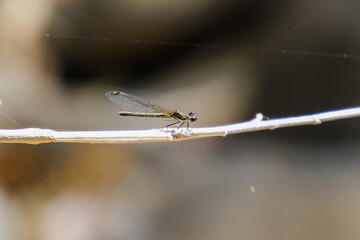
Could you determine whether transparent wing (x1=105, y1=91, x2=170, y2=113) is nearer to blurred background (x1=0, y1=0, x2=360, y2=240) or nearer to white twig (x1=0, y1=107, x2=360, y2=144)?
white twig (x1=0, y1=107, x2=360, y2=144)

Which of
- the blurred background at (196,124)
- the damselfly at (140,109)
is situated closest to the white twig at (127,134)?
the damselfly at (140,109)

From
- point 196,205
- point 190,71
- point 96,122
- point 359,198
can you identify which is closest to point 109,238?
point 196,205

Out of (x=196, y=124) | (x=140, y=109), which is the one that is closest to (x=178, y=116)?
(x=140, y=109)

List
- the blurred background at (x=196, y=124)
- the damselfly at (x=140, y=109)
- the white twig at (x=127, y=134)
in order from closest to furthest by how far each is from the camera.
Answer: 1. the white twig at (x=127, y=134)
2. the damselfly at (x=140, y=109)
3. the blurred background at (x=196, y=124)

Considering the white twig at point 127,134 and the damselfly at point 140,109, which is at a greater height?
the damselfly at point 140,109

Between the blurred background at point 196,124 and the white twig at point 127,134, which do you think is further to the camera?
the blurred background at point 196,124

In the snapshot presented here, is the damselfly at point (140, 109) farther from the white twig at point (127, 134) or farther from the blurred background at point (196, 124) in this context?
the blurred background at point (196, 124)
